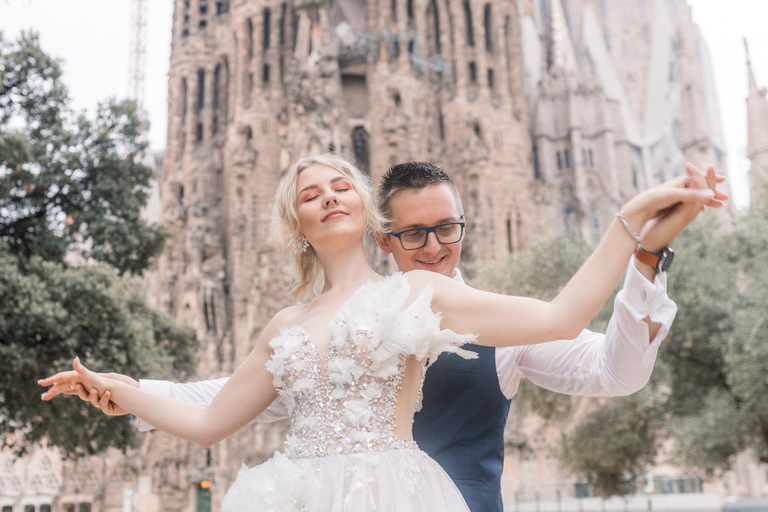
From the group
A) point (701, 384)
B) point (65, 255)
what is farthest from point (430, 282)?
point (701, 384)

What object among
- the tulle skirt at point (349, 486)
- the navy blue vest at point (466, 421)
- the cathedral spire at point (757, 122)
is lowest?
Result: the tulle skirt at point (349, 486)

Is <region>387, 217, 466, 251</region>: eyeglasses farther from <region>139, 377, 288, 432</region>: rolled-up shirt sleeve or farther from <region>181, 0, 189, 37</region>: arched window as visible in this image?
<region>181, 0, 189, 37</region>: arched window

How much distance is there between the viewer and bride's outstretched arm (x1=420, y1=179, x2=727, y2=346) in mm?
1838

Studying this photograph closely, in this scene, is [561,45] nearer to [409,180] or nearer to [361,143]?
[361,143]

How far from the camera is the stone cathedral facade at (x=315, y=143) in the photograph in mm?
30078

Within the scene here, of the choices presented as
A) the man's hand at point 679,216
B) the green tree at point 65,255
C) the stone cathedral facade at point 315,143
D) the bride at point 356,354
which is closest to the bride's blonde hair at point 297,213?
the bride at point 356,354

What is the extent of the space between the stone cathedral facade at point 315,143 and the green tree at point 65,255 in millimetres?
12733

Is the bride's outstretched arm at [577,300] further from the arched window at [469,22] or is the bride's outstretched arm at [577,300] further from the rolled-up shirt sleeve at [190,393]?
the arched window at [469,22]

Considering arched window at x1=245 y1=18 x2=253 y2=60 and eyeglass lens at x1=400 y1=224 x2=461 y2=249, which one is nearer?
eyeglass lens at x1=400 y1=224 x2=461 y2=249

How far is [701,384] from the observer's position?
54.8 feet

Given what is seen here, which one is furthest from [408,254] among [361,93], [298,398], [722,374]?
[361,93]

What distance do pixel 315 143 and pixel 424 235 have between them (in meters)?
27.6

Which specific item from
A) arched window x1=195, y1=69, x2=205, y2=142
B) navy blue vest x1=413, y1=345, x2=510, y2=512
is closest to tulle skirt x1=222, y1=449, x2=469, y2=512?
navy blue vest x1=413, y1=345, x2=510, y2=512

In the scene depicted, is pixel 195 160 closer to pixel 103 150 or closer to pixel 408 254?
pixel 103 150
